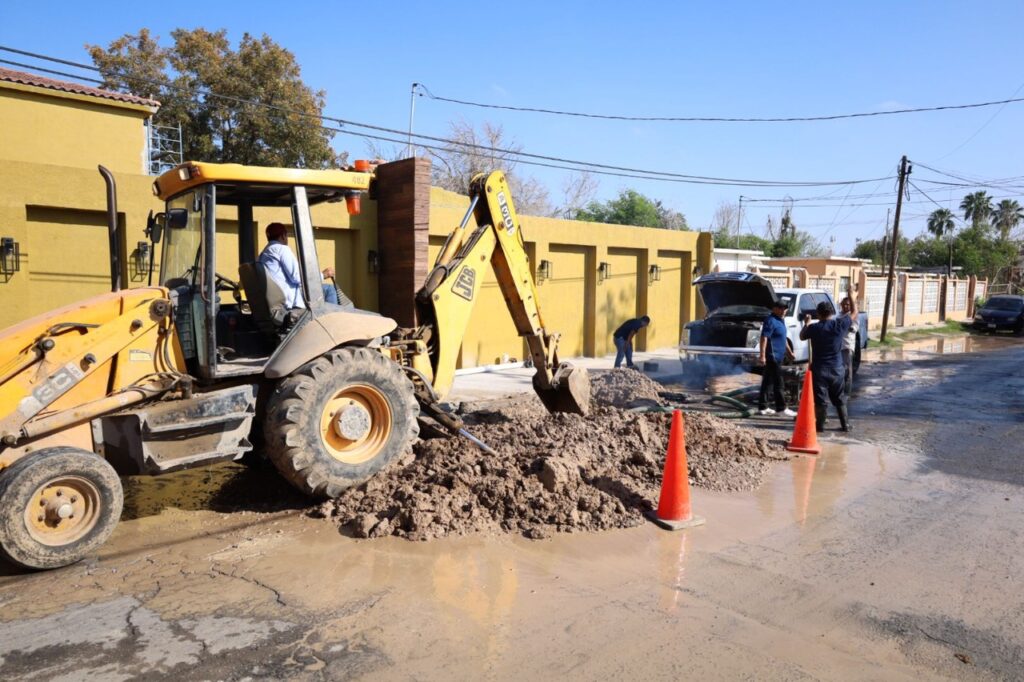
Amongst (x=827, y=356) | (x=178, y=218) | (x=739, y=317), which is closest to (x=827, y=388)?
(x=827, y=356)

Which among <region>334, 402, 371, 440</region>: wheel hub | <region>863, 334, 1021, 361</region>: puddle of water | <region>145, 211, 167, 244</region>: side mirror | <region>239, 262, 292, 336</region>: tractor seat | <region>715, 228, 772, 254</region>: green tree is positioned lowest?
<region>863, 334, 1021, 361</region>: puddle of water

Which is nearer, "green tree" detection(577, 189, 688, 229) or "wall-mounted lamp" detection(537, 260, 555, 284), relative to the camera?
"wall-mounted lamp" detection(537, 260, 555, 284)

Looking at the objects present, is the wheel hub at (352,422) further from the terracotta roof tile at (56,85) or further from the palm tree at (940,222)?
the palm tree at (940,222)

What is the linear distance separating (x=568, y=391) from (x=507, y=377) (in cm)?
683

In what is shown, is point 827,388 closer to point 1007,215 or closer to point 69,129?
point 69,129

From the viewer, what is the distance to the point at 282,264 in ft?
19.7

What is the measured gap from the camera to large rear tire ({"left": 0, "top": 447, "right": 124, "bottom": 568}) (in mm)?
4605

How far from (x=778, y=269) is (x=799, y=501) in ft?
58.9

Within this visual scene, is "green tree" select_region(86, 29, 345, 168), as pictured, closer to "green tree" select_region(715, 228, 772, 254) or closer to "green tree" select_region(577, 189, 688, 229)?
"green tree" select_region(577, 189, 688, 229)

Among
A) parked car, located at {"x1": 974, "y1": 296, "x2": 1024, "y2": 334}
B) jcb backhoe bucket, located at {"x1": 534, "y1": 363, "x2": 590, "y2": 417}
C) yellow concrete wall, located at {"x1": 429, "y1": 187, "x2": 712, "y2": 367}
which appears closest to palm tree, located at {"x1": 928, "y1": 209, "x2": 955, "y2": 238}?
parked car, located at {"x1": 974, "y1": 296, "x2": 1024, "y2": 334}

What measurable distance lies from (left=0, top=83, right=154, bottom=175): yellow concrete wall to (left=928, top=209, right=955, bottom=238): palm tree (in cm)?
6864

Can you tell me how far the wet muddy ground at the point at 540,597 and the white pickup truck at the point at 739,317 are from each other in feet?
20.2

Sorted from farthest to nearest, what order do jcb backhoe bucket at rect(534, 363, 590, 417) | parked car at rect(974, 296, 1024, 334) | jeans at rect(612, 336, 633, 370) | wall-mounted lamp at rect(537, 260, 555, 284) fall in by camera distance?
1. parked car at rect(974, 296, 1024, 334)
2. wall-mounted lamp at rect(537, 260, 555, 284)
3. jeans at rect(612, 336, 633, 370)
4. jcb backhoe bucket at rect(534, 363, 590, 417)

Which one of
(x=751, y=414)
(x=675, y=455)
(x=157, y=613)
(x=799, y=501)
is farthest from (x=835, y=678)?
(x=751, y=414)
